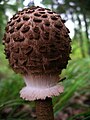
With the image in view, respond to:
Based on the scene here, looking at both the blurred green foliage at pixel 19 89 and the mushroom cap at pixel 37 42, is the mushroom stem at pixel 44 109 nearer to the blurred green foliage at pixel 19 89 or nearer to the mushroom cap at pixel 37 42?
the mushroom cap at pixel 37 42

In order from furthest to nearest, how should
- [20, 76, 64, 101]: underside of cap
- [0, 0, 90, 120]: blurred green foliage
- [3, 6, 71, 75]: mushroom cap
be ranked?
[0, 0, 90, 120]: blurred green foliage < [20, 76, 64, 101]: underside of cap < [3, 6, 71, 75]: mushroom cap

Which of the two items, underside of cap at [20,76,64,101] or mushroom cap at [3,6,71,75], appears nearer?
mushroom cap at [3,6,71,75]

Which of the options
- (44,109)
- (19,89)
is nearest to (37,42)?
(44,109)

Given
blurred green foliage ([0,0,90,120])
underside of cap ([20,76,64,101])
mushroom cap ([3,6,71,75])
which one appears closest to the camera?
mushroom cap ([3,6,71,75])

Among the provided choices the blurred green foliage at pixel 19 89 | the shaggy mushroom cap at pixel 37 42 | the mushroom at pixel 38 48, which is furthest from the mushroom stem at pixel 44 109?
the blurred green foliage at pixel 19 89

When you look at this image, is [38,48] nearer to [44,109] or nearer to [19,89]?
[44,109]

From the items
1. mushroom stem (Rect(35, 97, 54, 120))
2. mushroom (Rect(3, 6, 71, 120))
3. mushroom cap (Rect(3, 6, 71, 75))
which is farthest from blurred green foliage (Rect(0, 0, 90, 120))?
mushroom cap (Rect(3, 6, 71, 75))

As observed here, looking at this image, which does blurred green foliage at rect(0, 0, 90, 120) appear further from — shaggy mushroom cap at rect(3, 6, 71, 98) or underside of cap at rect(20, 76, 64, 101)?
shaggy mushroom cap at rect(3, 6, 71, 98)
